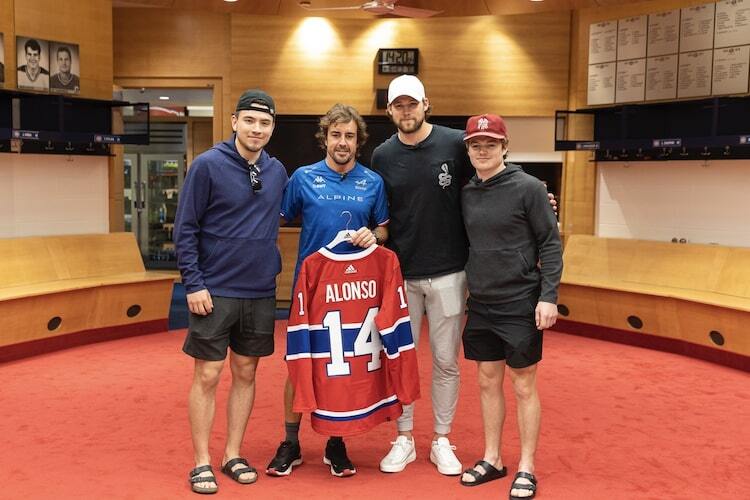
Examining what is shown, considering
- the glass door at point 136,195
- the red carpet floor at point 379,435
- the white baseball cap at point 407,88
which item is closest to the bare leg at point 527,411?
the red carpet floor at point 379,435

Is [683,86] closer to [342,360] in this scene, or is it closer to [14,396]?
[342,360]

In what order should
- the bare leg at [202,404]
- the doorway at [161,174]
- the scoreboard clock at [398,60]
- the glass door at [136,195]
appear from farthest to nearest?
the glass door at [136,195] < the doorway at [161,174] < the scoreboard clock at [398,60] < the bare leg at [202,404]

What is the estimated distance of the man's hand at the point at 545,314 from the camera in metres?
3.28

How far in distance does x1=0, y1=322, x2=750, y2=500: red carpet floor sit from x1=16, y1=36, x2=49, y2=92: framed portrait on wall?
2.45 m

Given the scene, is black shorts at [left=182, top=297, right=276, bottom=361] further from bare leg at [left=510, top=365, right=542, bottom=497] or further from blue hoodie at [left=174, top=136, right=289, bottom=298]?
bare leg at [left=510, top=365, right=542, bottom=497]

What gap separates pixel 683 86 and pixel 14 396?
6.05 m

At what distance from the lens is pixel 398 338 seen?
11.8 ft

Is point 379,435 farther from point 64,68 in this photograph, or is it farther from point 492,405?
point 64,68

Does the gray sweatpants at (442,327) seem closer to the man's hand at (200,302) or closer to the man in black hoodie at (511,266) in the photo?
the man in black hoodie at (511,266)

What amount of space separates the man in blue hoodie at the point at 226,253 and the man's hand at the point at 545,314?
44.4 inches

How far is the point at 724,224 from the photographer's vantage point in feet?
23.3

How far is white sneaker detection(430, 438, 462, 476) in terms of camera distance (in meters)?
3.65

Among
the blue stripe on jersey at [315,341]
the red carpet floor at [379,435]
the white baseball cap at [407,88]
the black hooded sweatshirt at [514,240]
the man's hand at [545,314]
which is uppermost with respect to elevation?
the white baseball cap at [407,88]

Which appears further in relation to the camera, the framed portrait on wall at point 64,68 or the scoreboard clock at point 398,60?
the scoreboard clock at point 398,60
